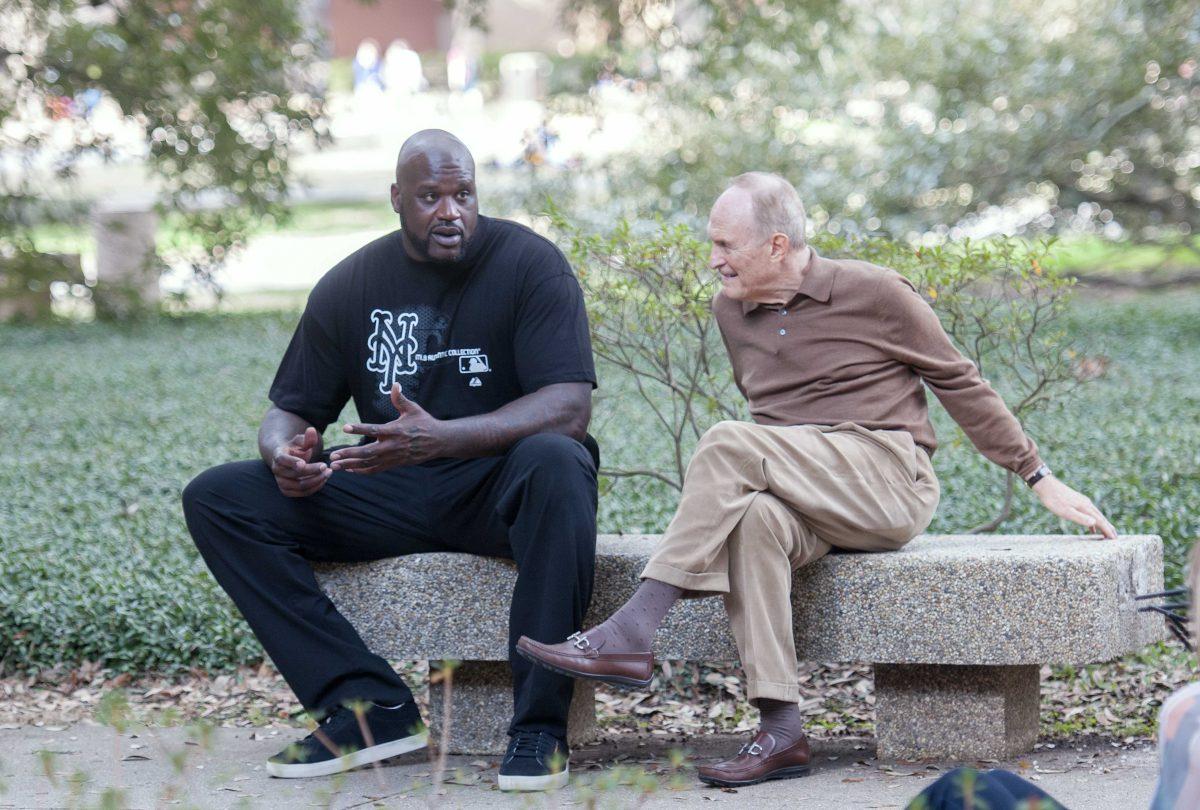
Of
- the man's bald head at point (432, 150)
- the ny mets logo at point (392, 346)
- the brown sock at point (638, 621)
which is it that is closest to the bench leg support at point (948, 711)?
the brown sock at point (638, 621)

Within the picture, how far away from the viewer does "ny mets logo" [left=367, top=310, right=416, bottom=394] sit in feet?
14.0

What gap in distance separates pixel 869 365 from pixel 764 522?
60 centimetres

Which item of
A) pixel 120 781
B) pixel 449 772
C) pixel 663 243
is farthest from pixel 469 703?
pixel 663 243

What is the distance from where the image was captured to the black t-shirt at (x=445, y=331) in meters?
4.17

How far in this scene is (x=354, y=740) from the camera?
407cm

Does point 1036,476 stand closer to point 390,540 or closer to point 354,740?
point 390,540

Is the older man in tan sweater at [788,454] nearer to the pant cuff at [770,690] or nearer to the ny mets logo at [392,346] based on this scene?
the pant cuff at [770,690]

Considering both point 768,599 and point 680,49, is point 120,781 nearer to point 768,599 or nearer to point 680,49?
point 768,599

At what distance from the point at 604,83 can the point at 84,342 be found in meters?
4.73

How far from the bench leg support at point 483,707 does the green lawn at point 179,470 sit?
1.35 meters

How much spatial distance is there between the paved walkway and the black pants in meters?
0.22

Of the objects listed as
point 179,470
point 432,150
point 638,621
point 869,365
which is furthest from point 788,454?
point 179,470

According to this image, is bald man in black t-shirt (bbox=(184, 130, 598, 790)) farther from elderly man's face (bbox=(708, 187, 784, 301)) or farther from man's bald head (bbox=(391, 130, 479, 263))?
elderly man's face (bbox=(708, 187, 784, 301))

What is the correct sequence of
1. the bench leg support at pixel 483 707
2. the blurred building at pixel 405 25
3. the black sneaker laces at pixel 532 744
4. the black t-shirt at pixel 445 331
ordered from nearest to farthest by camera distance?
the black sneaker laces at pixel 532 744 < the black t-shirt at pixel 445 331 < the bench leg support at pixel 483 707 < the blurred building at pixel 405 25
